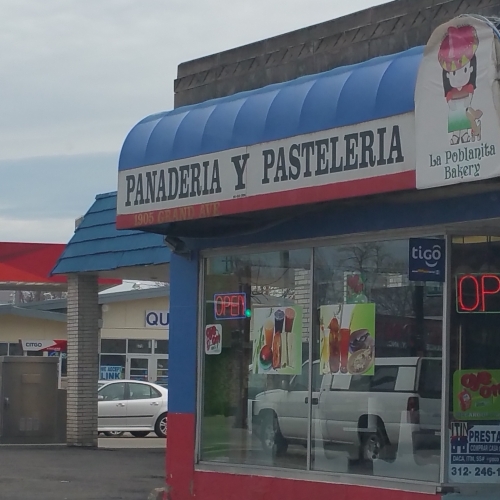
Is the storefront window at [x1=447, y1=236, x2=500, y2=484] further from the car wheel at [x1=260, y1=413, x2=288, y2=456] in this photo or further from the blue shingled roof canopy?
the blue shingled roof canopy

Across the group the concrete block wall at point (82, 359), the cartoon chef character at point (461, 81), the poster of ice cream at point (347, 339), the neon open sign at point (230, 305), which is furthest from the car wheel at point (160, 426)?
the cartoon chef character at point (461, 81)

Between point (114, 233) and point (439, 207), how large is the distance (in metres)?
10.1

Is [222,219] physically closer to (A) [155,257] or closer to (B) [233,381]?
(B) [233,381]

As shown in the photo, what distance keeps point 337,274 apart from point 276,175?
4.59ft

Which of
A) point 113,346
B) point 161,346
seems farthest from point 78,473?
point 161,346

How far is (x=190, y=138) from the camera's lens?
1191 centimetres

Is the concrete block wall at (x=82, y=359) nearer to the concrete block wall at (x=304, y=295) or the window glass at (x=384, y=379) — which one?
the concrete block wall at (x=304, y=295)

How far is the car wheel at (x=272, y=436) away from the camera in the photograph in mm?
12094

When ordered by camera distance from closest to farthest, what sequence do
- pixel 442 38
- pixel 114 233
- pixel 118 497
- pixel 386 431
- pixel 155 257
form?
pixel 442 38
pixel 386 431
pixel 118 497
pixel 155 257
pixel 114 233

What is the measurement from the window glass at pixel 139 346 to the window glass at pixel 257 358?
92.9 ft

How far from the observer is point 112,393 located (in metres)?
25.4

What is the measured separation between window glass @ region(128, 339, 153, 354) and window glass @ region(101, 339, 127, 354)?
22 cm

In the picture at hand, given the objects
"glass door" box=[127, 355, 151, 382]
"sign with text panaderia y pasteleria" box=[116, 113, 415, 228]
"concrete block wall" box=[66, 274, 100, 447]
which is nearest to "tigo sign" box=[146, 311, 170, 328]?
"glass door" box=[127, 355, 151, 382]

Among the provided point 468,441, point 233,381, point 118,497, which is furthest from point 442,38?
point 118,497
